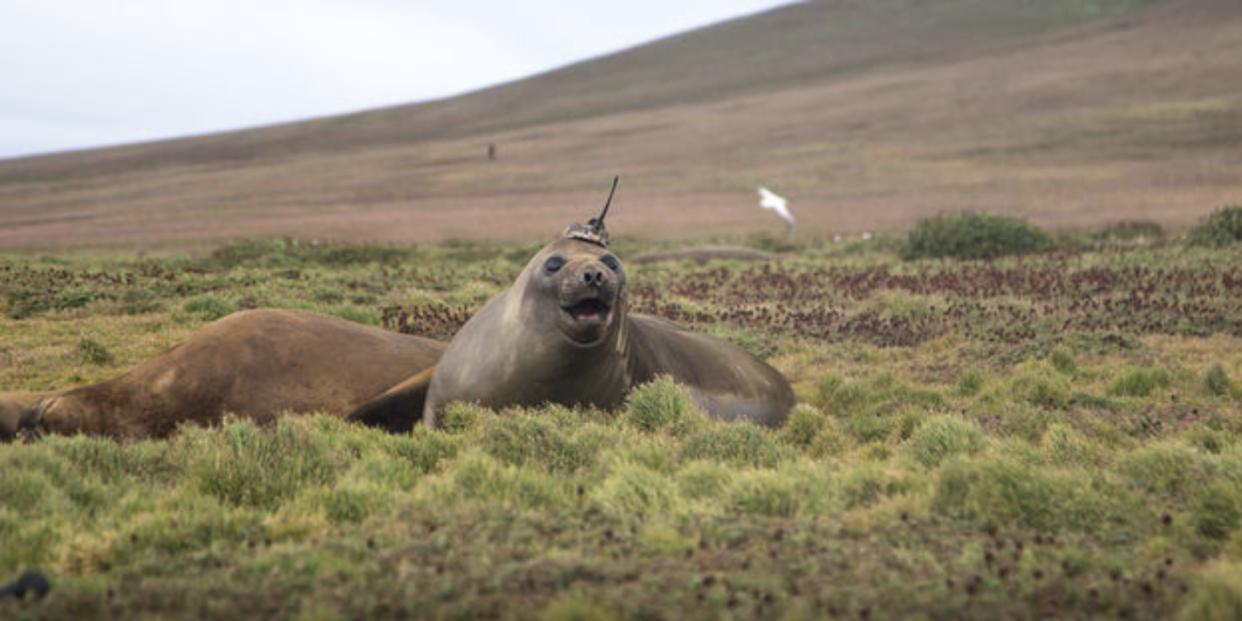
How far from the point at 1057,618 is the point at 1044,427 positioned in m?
4.58

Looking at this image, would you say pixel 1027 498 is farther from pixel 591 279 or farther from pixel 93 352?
pixel 93 352

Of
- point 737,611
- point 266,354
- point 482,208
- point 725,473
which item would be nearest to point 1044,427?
point 725,473

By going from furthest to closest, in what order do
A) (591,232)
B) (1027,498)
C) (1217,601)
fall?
(591,232) → (1027,498) → (1217,601)

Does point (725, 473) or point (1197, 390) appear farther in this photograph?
point (1197, 390)

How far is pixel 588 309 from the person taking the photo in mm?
7785

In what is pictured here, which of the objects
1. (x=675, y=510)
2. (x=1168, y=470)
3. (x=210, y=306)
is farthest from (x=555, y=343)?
(x=210, y=306)

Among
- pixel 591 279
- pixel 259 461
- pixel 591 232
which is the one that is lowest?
pixel 259 461

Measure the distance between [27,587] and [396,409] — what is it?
4.08 meters

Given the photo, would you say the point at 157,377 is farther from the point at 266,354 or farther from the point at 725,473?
the point at 725,473

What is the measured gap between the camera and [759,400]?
32.3ft

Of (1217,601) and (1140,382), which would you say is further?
(1140,382)

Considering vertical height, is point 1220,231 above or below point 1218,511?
below

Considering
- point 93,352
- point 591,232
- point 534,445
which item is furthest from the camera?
point 93,352

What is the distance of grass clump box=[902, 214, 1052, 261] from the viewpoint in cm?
2597
